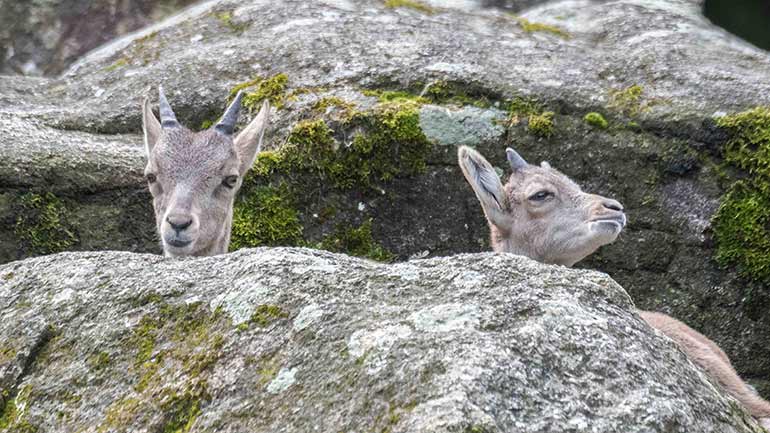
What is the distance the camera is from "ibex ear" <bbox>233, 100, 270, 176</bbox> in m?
11.2

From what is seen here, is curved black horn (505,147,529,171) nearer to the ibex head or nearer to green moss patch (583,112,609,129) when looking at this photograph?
the ibex head

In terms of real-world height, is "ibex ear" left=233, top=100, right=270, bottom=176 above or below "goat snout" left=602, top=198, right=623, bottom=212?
above

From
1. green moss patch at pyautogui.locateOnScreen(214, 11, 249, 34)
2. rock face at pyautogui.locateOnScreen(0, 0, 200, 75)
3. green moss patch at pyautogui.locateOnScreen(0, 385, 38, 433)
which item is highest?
green moss patch at pyautogui.locateOnScreen(0, 385, 38, 433)

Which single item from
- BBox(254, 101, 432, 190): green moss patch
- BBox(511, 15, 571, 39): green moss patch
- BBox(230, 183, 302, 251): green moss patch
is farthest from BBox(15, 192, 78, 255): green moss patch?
BBox(511, 15, 571, 39): green moss patch

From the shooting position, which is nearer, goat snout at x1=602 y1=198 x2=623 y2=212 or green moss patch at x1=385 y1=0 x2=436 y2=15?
goat snout at x1=602 y1=198 x2=623 y2=212

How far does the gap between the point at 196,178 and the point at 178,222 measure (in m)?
0.78

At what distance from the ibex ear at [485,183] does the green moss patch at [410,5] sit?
4.54 metres

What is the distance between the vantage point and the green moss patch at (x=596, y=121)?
40.4 feet

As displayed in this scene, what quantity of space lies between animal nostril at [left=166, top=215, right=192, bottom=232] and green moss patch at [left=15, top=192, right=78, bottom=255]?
189 cm

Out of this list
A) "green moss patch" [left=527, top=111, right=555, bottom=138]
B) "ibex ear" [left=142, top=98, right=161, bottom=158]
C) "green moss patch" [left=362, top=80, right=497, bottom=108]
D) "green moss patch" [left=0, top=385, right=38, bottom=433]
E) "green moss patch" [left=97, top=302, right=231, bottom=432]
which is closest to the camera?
"green moss patch" [left=97, top=302, right=231, bottom=432]

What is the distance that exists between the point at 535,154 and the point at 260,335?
638cm

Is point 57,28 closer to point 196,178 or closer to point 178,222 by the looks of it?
point 196,178

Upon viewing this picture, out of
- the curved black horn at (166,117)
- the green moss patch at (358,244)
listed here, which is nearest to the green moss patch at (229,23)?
the curved black horn at (166,117)

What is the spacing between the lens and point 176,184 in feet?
34.3
